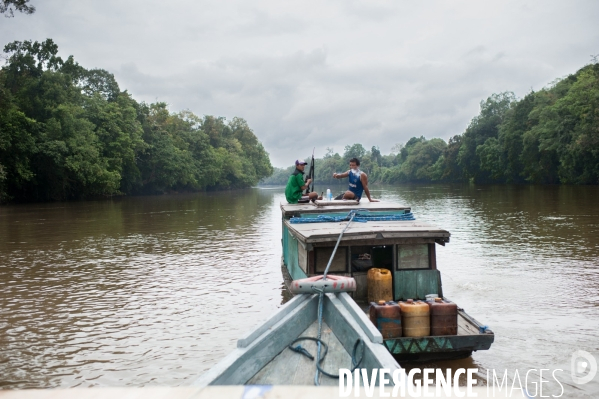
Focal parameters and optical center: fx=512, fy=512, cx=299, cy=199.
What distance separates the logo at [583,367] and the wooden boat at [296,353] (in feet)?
9.86

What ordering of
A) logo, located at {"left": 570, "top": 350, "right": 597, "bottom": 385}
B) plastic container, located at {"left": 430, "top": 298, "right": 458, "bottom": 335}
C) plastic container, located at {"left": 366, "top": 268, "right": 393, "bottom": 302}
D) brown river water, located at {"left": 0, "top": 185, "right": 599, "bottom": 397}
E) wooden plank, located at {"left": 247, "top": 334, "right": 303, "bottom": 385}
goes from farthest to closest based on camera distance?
1. plastic container, located at {"left": 366, "top": 268, "right": 393, "bottom": 302}
2. brown river water, located at {"left": 0, "top": 185, "right": 599, "bottom": 397}
3. plastic container, located at {"left": 430, "top": 298, "right": 458, "bottom": 335}
4. logo, located at {"left": 570, "top": 350, "right": 597, "bottom": 385}
5. wooden plank, located at {"left": 247, "top": 334, "right": 303, "bottom": 385}

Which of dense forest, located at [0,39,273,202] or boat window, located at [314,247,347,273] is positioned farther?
dense forest, located at [0,39,273,202]

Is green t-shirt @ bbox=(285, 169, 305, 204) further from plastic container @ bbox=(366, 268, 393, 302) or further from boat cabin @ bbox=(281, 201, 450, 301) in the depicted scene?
plastic container @ bbox=(366, 268, 393, 302)

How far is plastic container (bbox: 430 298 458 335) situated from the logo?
1.47 m

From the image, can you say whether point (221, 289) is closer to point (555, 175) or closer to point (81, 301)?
point (81, 301)

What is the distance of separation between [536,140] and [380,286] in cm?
5743

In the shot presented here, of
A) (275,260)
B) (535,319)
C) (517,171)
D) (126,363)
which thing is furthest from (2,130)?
(517,171)

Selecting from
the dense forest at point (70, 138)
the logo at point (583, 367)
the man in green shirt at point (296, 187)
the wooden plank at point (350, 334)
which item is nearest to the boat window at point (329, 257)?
the wooden plank at point (350, 334)

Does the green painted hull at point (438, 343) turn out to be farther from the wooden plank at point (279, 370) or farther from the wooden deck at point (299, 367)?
the wooden plank at point (279, 370)

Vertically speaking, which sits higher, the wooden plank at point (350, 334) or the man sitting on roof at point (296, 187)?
the man sitting on roof at point (296, 187)

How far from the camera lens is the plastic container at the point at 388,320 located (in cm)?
605

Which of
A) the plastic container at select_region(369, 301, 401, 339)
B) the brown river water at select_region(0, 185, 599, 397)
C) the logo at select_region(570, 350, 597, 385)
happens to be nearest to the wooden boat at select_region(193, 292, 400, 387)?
the plastic container at select_region(369, 301, 401, 339)

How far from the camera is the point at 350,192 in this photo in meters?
11.8

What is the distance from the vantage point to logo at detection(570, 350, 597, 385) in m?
5.95
